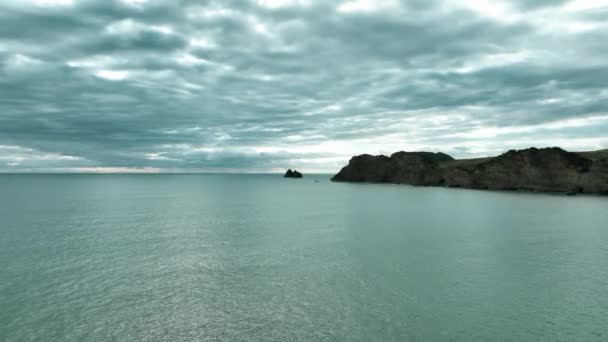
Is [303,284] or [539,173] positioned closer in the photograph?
[303,284]

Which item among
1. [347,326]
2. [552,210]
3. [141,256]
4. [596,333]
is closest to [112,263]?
[141,256]

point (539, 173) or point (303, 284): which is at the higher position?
point (539, 173)

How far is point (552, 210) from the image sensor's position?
68.0m

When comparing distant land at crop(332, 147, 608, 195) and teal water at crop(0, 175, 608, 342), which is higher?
distant land at crop(332, 147, 608, 195)

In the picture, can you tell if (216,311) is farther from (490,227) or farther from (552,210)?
(552,210)

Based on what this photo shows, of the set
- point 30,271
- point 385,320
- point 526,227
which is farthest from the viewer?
point 526,227

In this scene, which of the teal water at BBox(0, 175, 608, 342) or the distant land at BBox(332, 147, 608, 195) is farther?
the distant land at BBox(332, 147, 608, 195)

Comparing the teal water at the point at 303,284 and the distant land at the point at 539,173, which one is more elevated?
the distant land at the point at 539,173

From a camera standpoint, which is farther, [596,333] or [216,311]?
[216,311]

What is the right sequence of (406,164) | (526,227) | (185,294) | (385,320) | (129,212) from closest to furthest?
(385,320), (185,294), (526,227), (129,212), (406,164)

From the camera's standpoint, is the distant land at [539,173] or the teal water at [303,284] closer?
the teal water at [303,284]

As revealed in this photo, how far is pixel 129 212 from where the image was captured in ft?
217

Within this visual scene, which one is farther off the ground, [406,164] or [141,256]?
[406,164]

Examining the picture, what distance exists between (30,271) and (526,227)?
5368 centimetres
